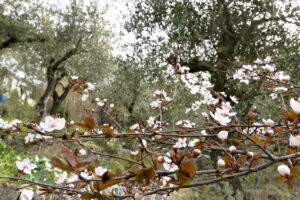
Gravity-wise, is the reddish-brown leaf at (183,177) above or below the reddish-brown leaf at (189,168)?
below

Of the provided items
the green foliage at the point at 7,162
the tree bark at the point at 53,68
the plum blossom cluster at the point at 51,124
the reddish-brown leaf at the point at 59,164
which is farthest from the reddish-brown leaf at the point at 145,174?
the tree bark at the point at 53,68

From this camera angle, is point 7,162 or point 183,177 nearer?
point 183,177

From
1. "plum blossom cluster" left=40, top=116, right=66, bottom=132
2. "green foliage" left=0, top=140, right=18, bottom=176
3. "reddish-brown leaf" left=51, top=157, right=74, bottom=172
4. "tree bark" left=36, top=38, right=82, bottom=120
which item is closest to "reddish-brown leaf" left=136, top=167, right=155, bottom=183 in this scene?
"reddish-brown leaf" left=51, top=157, right=74, bottom=172

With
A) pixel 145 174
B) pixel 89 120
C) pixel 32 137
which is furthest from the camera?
pixel 32 137

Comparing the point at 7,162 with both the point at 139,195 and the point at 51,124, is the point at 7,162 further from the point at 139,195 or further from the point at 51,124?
the point at 139,195

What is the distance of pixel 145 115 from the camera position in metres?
7.21

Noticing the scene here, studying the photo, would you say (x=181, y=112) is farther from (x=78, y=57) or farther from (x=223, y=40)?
(x=78, y=57)

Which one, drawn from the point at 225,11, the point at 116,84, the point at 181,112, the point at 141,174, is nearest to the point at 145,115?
the point at 116,84

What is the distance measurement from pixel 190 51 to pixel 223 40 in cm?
70

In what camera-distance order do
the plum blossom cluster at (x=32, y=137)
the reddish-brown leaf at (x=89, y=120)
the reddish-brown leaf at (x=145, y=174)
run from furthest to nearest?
1. the plum blossom cluster at (x=32, y=137)
2. the reddish-brown leaf at (x=89, y=120)
3. the reddish-brown leaf at (x=145, y=174)

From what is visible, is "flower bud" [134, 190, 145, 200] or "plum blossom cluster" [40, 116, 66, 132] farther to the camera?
"plum blossom cluster" [40, 116, 66, 132]

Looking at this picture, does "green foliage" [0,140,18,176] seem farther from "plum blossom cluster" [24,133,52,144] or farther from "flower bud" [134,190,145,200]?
"flower bud" [134,190,145,200]

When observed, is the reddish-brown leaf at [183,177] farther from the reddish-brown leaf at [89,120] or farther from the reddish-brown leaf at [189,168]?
the reddish-brown leaf at [89,120]

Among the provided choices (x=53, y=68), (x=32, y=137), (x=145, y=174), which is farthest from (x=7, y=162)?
(x=53, y=68)
